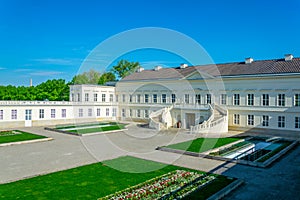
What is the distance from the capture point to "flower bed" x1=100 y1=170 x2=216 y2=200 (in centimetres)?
954

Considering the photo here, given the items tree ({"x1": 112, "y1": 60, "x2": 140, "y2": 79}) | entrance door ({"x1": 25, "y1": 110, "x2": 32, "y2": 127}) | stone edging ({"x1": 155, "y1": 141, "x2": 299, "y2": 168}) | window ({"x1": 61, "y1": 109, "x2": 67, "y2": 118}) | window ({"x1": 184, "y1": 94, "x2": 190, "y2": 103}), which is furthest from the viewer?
tree ({"x1": 112, "y1": 60, "x2": 140, "y2": 79})

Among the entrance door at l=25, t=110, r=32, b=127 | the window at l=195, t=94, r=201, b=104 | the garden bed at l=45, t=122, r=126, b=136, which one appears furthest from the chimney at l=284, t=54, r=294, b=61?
the entrance door at l=25, t=110, r=32, b=127

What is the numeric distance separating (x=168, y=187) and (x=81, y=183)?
393 cm

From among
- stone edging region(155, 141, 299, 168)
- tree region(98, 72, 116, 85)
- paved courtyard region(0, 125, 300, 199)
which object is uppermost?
tree region(98, 72, 116, 85)

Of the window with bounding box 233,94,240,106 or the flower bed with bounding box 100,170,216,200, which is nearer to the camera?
the flower bed with bounding box 100,170,216,200

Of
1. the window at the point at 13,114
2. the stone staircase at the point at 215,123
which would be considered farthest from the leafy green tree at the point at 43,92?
the stone staircase at the point at 215,123

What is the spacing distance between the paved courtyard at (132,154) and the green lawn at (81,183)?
1.18m

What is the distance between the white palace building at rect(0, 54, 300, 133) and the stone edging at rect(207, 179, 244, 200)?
15274 millimetres

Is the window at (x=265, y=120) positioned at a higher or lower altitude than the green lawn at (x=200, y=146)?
higher

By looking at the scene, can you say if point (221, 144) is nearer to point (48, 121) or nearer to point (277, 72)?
point (277, 72)

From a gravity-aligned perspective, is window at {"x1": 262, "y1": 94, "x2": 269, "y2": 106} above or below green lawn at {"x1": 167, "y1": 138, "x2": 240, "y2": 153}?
above

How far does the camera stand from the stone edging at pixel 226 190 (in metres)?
9.36

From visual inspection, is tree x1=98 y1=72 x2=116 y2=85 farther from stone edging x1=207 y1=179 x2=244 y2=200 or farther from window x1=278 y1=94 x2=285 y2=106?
stone edging x1=207 y1=179 x2=244 y2=200

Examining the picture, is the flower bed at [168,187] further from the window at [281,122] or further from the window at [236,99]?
the window at [236,99]
